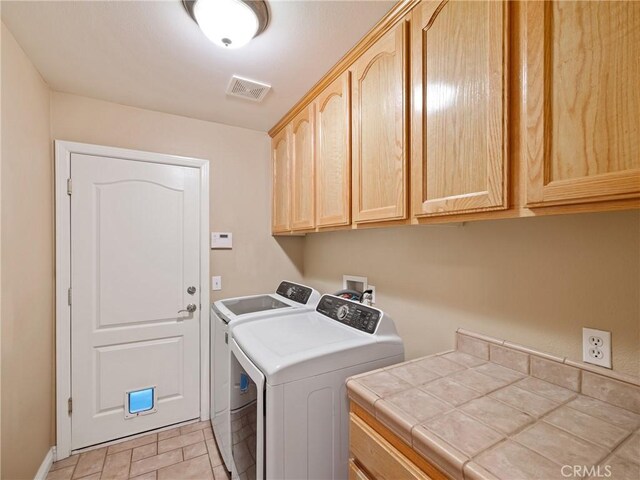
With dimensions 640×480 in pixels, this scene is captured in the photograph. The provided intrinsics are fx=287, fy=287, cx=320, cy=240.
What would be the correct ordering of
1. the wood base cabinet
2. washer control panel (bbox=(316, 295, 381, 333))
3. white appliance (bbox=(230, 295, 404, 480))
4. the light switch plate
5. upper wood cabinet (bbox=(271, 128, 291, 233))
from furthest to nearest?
the light switch plate → upper wood cabinet (bbox=(271, 128, 291, 233)) → washer control panel (bbox=(316, 295, 381, 333)) → white appliance (bbox=(230, 295, 404, 480)) → the wood base cabinet

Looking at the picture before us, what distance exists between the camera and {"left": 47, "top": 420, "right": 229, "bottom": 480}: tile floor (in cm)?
169

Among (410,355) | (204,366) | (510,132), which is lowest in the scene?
(204,366)

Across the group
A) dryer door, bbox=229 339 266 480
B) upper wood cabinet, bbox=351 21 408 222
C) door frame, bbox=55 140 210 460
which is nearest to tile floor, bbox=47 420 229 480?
door frame, bbox=55 140 210 460

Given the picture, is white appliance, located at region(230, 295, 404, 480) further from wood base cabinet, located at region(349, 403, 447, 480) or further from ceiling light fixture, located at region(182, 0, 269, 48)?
ceiling light fixture, located at region(182, 0, 269, 48)

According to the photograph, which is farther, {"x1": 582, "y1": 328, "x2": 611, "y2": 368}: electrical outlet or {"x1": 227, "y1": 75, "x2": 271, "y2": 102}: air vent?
{"x1": 227, "y1": 75, "x2": 271, "y2": 102}: air vent

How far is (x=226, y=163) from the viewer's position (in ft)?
7.84

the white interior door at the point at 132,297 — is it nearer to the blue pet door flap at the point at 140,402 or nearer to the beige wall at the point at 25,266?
the blue pet door flap at the point at 140,402

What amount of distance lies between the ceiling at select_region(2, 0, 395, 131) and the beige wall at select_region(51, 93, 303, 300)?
0.13 m

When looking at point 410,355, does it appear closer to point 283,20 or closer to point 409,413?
point 409,413

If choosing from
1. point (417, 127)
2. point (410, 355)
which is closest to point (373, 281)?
point (410, 355)

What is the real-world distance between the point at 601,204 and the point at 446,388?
2.30ft

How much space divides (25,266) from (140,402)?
119 centimetres

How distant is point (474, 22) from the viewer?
904 mm

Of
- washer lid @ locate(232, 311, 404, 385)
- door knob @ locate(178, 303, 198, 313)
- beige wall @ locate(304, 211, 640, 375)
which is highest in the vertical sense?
beige wall @ locate(304, 211, 640, 375)
